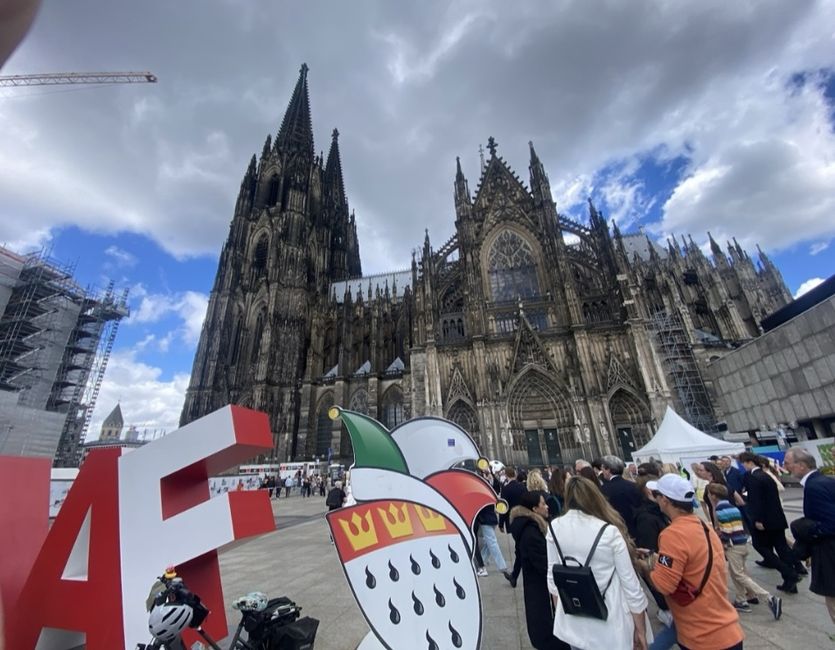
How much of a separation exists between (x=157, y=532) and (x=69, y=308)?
33818 mm

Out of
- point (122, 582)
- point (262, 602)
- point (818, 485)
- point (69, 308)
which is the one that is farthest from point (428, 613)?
point (69, 308)

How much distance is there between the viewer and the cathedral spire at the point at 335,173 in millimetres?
53719

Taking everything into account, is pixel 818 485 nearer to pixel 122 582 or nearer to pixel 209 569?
pixel 209 569

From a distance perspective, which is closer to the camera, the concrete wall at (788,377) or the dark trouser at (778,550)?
the dark trouser at (778,550)

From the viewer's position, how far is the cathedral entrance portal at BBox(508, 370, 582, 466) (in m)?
20.8

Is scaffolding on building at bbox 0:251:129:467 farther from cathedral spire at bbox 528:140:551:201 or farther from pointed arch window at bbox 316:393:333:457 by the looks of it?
cathedral spire at bbox 528:140:551:201

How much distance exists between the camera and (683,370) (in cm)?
2433

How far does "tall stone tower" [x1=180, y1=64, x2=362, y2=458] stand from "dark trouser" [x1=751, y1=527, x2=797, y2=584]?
27.9 metres

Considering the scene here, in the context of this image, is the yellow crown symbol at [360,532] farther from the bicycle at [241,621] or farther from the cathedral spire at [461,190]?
the cathedral spire at [461,190]

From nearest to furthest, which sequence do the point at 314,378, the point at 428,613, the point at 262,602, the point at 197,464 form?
the point at 428,613, the point at 262,602, the point at 197,464, the point at 314,378

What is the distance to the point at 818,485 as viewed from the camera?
3.43 metres

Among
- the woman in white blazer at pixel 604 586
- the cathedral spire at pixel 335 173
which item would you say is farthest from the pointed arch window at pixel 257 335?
the woman in white blazer at pixel 604 586

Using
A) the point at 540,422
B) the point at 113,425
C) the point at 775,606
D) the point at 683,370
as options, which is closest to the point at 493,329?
the point at 540,422

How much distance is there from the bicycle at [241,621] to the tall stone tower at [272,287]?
27.3 meters
